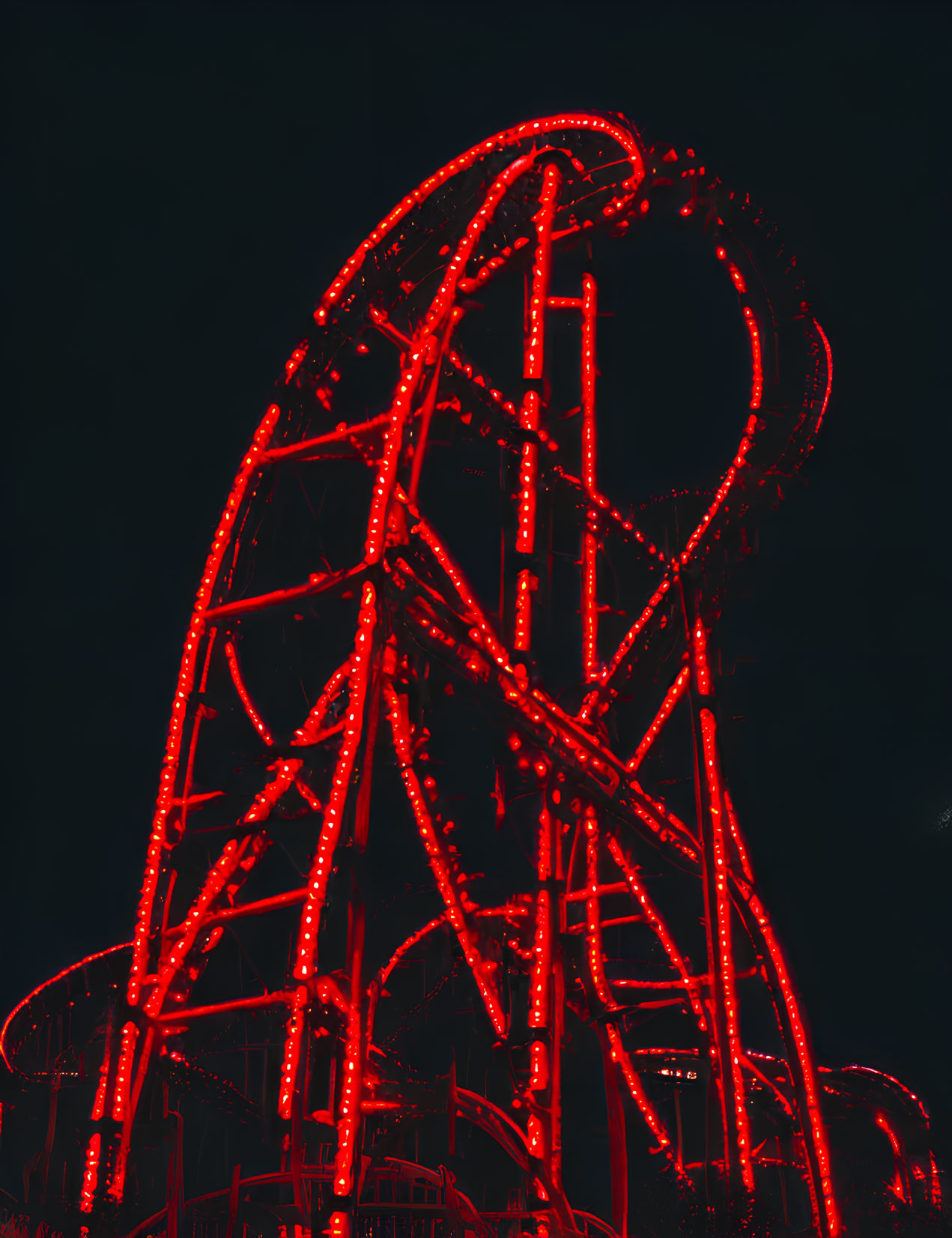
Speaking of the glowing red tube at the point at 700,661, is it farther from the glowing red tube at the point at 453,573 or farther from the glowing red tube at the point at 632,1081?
the glowing red tube at the point at 632,1081

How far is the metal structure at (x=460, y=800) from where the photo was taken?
854 centimetres

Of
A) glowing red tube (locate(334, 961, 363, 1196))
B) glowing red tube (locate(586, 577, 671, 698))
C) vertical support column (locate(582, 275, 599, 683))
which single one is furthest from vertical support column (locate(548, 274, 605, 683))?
glowing red tube (locate(334, 961, 363, 1196))

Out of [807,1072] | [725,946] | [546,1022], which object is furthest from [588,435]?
[807,1072]

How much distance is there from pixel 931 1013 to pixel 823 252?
12768mm

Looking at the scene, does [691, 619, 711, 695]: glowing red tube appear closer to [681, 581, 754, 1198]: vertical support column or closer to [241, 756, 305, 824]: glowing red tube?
[681, 581, 754, 1198]: vertical support column

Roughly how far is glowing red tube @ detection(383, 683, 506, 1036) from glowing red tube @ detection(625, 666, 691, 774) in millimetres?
2760

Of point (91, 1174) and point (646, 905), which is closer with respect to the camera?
point (91, 1174)

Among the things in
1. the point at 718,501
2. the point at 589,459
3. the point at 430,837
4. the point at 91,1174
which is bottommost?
the point at 91,1174

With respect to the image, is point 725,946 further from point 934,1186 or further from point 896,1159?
point 934,1186

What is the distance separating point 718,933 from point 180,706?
5.63 meters

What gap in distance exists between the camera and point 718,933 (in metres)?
9.21

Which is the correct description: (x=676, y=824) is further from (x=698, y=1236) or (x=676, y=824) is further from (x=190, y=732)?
(x=190, y=732)

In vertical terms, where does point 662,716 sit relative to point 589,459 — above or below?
below

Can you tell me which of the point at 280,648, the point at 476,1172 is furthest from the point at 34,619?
the point at 476,1172
